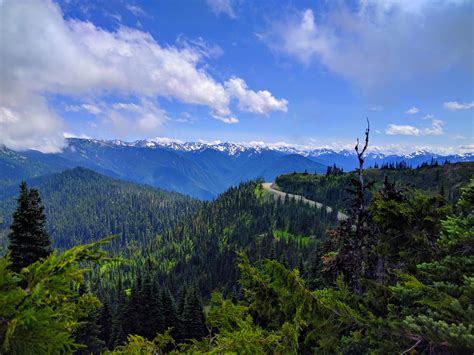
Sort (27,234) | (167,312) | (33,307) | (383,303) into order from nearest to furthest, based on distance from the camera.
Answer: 1. (33,307)
2. (383,303)
3. (27,234)
4. (167,312)

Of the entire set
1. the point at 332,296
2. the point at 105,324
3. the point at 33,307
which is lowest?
the point at 105,324

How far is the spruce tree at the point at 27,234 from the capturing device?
1766cm

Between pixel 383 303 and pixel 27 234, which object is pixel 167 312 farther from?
pixel 383 303

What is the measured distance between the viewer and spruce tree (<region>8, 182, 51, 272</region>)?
1766cm

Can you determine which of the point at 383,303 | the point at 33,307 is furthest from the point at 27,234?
the point at 383,303

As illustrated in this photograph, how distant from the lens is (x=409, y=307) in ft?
27.9

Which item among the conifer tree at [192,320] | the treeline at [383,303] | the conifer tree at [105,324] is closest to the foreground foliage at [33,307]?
the treeline at [383,303]

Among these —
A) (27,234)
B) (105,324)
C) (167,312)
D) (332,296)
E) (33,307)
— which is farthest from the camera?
(105,324)

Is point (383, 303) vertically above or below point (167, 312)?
above

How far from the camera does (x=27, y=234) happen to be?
17.9 meters

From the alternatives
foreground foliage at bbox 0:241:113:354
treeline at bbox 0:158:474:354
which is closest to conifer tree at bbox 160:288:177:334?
treeline at bbox 0:158:474:354

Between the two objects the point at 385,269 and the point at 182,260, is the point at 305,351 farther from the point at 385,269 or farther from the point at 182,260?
the point at 182,260

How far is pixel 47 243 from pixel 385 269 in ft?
65.6

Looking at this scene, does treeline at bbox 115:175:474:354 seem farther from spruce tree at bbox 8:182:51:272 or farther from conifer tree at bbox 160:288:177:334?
conifer tree at bbox 160:288:177:334
